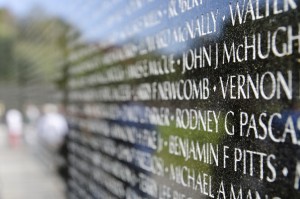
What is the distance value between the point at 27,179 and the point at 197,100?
4.95 meters

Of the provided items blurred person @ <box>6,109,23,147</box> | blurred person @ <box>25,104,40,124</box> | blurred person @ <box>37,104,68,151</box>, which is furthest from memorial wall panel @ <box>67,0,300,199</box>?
blurred person @ <box>6,109,23,147</box>

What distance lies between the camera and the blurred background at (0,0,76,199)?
5059 millimetres

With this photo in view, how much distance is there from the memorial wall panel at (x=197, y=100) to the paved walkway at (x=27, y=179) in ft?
7.41

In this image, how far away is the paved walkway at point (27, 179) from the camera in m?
5.47

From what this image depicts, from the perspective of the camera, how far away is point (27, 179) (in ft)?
21.0

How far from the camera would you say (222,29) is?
1.64m

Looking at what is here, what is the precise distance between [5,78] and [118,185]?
16432 millimetres

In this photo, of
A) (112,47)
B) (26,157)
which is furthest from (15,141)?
(112,47)

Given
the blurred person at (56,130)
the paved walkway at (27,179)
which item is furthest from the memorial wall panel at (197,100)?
the paved walkway at (27,179)

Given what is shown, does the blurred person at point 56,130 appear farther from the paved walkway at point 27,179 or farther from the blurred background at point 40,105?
the paved walkway at point 27,179

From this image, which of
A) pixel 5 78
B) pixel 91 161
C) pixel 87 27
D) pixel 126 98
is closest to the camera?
pixel 126 98

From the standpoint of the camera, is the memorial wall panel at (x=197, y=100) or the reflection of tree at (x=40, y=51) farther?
the reflection of tree at (x=40, y=51)

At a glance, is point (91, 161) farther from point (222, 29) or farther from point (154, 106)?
point (222, 29)

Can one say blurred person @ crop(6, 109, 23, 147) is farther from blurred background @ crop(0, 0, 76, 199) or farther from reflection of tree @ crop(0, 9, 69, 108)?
reflection of tree @ crop(0, 9, 69, 108)
